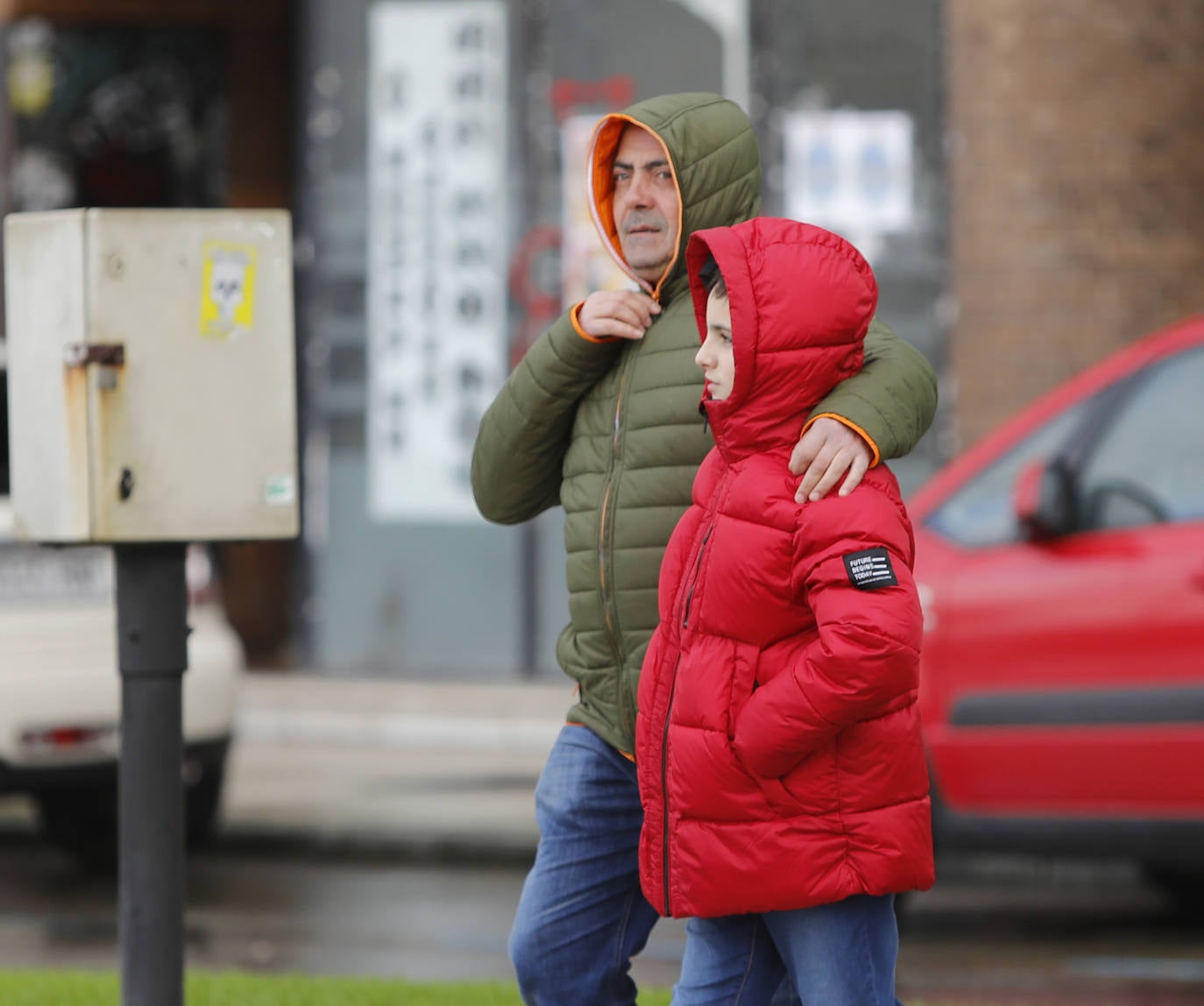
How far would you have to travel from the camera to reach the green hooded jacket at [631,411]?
129 inches

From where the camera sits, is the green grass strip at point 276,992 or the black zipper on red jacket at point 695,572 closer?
the black zipper on red jacket at point 695,572

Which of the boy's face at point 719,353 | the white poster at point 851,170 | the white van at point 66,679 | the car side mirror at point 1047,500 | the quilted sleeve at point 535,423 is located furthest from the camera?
the white poster at point 851,170

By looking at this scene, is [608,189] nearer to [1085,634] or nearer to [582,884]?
[582,884]

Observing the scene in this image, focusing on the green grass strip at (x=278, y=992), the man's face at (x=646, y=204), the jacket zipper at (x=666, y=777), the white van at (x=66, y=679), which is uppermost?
the man's face at (x=646, y=204)

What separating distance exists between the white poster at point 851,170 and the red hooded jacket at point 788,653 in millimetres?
8667

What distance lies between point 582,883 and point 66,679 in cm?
368

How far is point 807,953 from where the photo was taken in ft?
9.71

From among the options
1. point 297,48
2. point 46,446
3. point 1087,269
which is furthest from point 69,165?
point 46,446

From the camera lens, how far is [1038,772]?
5.72m

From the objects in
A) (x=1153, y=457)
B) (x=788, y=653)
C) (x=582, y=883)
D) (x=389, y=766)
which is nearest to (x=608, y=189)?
(x=788, y=653)

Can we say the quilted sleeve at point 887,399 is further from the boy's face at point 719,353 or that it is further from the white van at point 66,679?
the white van at point 66,679

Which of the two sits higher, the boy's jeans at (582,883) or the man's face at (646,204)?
the man's face at (646,204)

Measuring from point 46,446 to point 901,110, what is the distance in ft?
27.4

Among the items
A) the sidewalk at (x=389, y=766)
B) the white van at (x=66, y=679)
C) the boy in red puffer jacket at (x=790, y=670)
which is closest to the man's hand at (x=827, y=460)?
the boy in red puffer jacket at (x=790, y=670)
